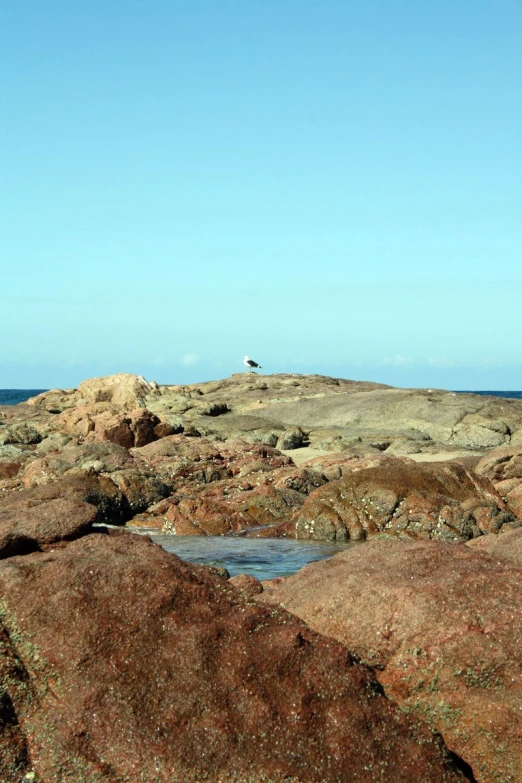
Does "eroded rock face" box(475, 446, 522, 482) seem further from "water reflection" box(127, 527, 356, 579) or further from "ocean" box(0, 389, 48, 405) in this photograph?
"ocean" box(0, 389, 48, 405)

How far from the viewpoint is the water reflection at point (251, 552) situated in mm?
14422

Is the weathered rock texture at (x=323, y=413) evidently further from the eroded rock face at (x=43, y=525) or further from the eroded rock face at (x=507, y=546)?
the eroded rock face at (x=43, y=525)

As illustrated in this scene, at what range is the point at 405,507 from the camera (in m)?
17.2

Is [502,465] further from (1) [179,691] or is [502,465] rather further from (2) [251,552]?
(1) [179,691]

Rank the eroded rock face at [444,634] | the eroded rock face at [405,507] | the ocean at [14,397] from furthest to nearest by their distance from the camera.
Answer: the ocean at [14,397], the eroded rock face at [405,507], the eroded rock face at [444,634]

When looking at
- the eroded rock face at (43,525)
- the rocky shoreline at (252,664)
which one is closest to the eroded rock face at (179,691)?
the rocky shoreline at (252,664)

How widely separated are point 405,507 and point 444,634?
11.0 metres

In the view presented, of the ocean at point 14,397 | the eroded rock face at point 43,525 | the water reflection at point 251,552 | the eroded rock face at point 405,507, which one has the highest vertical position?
the ocean at point 14,397

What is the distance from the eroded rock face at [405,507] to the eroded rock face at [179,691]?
10.7 metres

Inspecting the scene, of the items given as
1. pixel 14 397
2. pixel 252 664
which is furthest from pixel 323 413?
pixel 14 397

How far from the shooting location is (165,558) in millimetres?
6914

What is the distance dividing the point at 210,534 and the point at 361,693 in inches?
499

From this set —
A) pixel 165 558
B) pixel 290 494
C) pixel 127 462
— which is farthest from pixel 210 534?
pixel 165 558

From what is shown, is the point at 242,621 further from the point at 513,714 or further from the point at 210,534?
the point at 210,534
